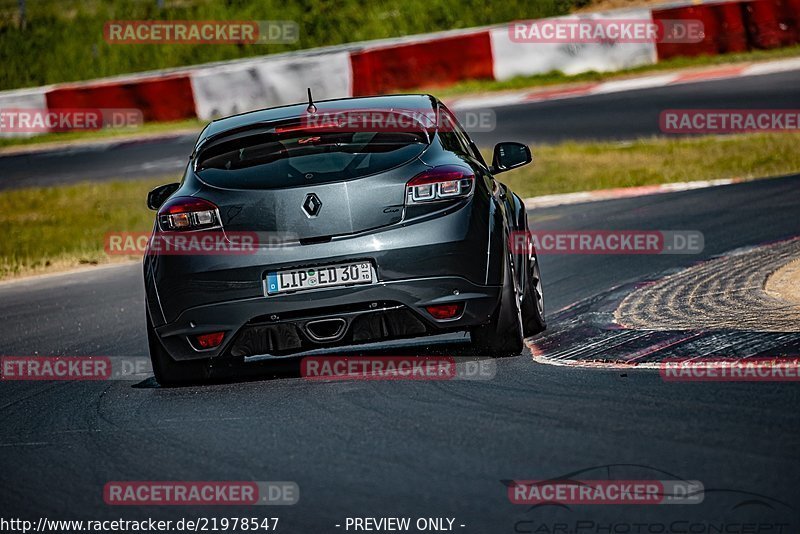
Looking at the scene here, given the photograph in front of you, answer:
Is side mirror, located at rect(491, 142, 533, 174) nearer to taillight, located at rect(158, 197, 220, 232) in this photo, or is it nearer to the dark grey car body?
the dark grey car body

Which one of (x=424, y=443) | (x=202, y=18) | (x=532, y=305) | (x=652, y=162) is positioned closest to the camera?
(x=424, y=443)

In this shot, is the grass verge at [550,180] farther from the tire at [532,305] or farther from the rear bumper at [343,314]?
the rear bumper at [343,314]

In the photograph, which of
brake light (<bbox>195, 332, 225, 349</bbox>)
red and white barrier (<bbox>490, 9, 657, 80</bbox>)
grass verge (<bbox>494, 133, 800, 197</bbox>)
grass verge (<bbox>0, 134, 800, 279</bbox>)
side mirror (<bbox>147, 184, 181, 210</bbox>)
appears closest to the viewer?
brake light (<bbox>195, 332, 225, 349</bbox>)

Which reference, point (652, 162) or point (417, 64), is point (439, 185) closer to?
point (652, 162)

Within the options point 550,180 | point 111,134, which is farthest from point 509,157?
point 111,134

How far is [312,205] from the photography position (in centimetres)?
679

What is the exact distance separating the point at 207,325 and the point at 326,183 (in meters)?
0.85

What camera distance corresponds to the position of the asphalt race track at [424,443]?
15.0 ft

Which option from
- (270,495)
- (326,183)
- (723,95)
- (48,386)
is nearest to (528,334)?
(326,183)

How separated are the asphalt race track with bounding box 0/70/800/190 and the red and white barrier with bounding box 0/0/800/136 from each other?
2127 millimetres

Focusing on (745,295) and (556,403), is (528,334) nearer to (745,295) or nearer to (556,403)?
(745,295)

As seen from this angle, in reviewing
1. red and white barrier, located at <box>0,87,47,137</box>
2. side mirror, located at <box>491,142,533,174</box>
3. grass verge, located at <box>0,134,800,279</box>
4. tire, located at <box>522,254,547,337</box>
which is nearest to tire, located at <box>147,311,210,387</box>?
tire, located at <box>522,254,547,337</box>

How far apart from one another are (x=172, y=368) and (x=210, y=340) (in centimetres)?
37

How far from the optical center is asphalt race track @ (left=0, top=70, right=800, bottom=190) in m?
20.0
